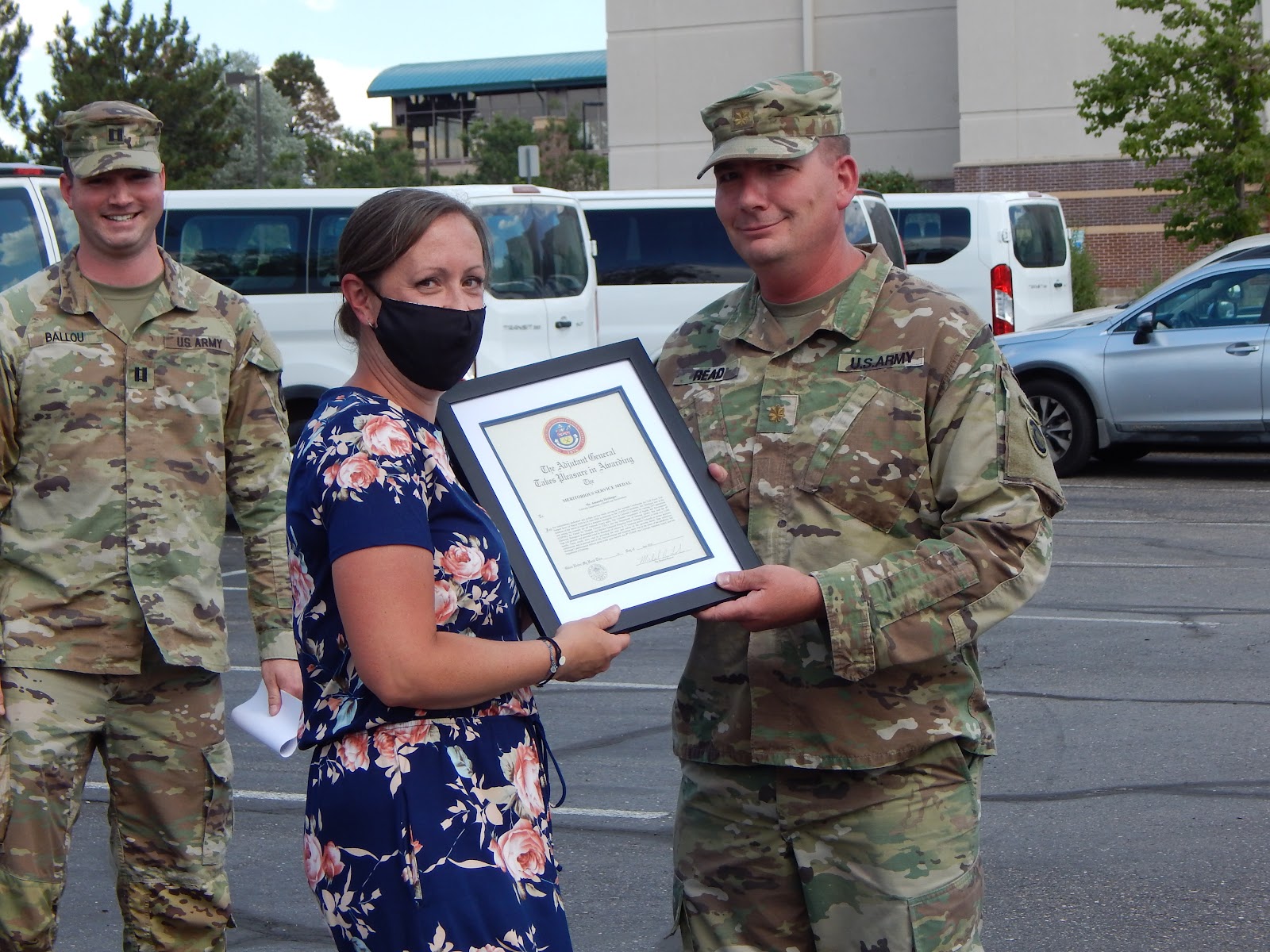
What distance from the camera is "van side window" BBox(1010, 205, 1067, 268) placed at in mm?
20656

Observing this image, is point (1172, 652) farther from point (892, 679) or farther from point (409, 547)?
point (409, 547)

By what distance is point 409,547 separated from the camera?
2285mm

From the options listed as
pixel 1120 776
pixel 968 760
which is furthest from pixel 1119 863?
pixel 968 760

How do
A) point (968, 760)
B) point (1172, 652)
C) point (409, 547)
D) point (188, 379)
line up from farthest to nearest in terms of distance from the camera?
point (1172, 652) < point (188, 379) < point (968, 760) < point (409, 547)

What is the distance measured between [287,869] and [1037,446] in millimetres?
3329

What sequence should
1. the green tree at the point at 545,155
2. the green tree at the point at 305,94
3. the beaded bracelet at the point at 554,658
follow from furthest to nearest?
the green tree at the point at 305,94 < the green tree at the point at 545,155 < the beaded bracelet at the point at 554,658

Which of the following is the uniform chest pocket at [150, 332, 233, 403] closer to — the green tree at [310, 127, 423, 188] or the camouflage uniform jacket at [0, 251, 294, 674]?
the camouflage uniform jacket at [0, 251, 294, 674]

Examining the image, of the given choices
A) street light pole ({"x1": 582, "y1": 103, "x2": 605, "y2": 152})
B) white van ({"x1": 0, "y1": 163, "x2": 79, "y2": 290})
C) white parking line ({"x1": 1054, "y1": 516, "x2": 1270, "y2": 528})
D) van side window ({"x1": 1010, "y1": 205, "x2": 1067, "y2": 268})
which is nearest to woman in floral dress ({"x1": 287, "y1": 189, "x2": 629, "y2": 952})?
white van ({"x1": 0, "y1": 163, "x2": 79, "y2": 290})

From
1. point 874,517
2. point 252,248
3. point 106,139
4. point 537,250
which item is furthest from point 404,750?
point 537,250

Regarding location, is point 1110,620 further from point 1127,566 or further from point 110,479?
point 110,479

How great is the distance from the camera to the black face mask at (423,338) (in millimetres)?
2475

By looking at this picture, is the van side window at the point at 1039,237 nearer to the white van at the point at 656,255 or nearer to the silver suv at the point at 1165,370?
the white van at the point at 656,255

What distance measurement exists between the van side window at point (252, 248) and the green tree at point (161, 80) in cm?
2733

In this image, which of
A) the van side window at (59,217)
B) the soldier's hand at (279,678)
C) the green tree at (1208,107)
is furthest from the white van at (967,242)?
the soldier's hand at (279,678)
